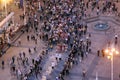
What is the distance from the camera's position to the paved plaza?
164 feet

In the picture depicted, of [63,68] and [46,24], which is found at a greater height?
[46,24]

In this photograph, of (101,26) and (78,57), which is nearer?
(78,57)

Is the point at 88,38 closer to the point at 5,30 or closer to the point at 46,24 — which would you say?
the point at 46,24

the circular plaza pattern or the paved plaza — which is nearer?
the paved plaza

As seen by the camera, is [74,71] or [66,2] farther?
[66,2]

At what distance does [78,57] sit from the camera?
2114 inches

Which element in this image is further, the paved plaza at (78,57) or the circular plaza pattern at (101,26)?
the circular plaza pattern at (101,26)

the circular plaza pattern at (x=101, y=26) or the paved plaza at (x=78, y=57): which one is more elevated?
the circular plaza pattern at (x=101, y=26)

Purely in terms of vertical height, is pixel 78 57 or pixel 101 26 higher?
pixel 101 26

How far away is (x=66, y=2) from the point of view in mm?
69688

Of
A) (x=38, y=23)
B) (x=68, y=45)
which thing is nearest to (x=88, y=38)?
(x=68, y=45)

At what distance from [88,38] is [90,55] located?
5.01m

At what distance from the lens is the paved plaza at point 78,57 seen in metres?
50.1

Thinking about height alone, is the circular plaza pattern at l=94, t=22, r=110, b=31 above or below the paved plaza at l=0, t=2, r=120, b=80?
above
